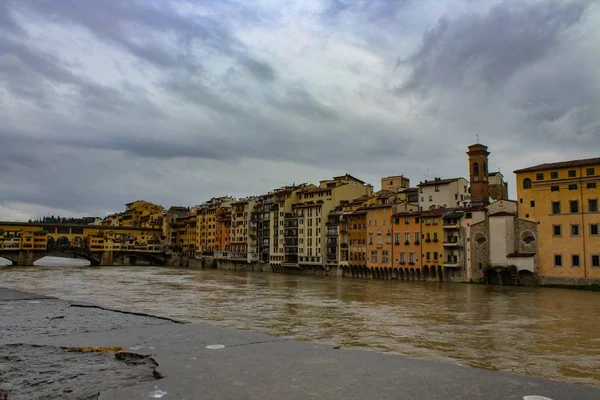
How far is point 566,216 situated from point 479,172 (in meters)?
20.4

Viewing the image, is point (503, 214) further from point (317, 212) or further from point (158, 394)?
point (158, 394)

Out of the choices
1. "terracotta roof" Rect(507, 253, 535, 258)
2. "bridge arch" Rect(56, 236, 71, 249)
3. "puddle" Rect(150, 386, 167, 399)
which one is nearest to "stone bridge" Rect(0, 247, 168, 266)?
"bridge arch" Rect(56, 236, 71, 249)

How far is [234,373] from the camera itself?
6094mm

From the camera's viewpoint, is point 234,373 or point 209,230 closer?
point 234,373

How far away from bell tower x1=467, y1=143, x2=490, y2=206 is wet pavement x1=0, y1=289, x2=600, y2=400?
71.9 meters

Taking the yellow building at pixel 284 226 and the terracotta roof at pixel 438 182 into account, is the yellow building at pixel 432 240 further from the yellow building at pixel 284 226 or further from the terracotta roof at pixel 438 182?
the yellow building at pixel 284 226

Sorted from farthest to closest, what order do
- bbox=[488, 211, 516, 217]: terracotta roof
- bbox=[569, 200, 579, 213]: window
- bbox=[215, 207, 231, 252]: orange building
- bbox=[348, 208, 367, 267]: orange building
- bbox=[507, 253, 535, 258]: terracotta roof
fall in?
1. bbox=[215, 207, 231, 252]: orange building
2. bbox=[348, 208, 367, 267]: orange building
3. bbox=[488, 211, 516, 217]: terracotta roof
4. bbox=[507, 253, 535, 258]: terracotta roof
5. bbox=[569, 200, 579, 213]: window

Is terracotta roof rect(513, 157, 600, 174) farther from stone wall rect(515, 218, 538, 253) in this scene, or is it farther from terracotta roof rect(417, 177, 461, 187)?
terracotta roof rect(417, 177, 461, 187)

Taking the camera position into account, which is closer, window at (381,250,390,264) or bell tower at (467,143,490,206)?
bell tower at (467,143,490,206)

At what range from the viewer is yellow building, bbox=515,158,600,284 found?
180ft

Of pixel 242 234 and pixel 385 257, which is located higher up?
pixel 242 234

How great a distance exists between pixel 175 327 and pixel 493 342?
13.6 m

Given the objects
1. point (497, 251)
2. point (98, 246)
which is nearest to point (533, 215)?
point (497, 251)

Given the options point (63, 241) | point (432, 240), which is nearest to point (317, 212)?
point (432, 240)
